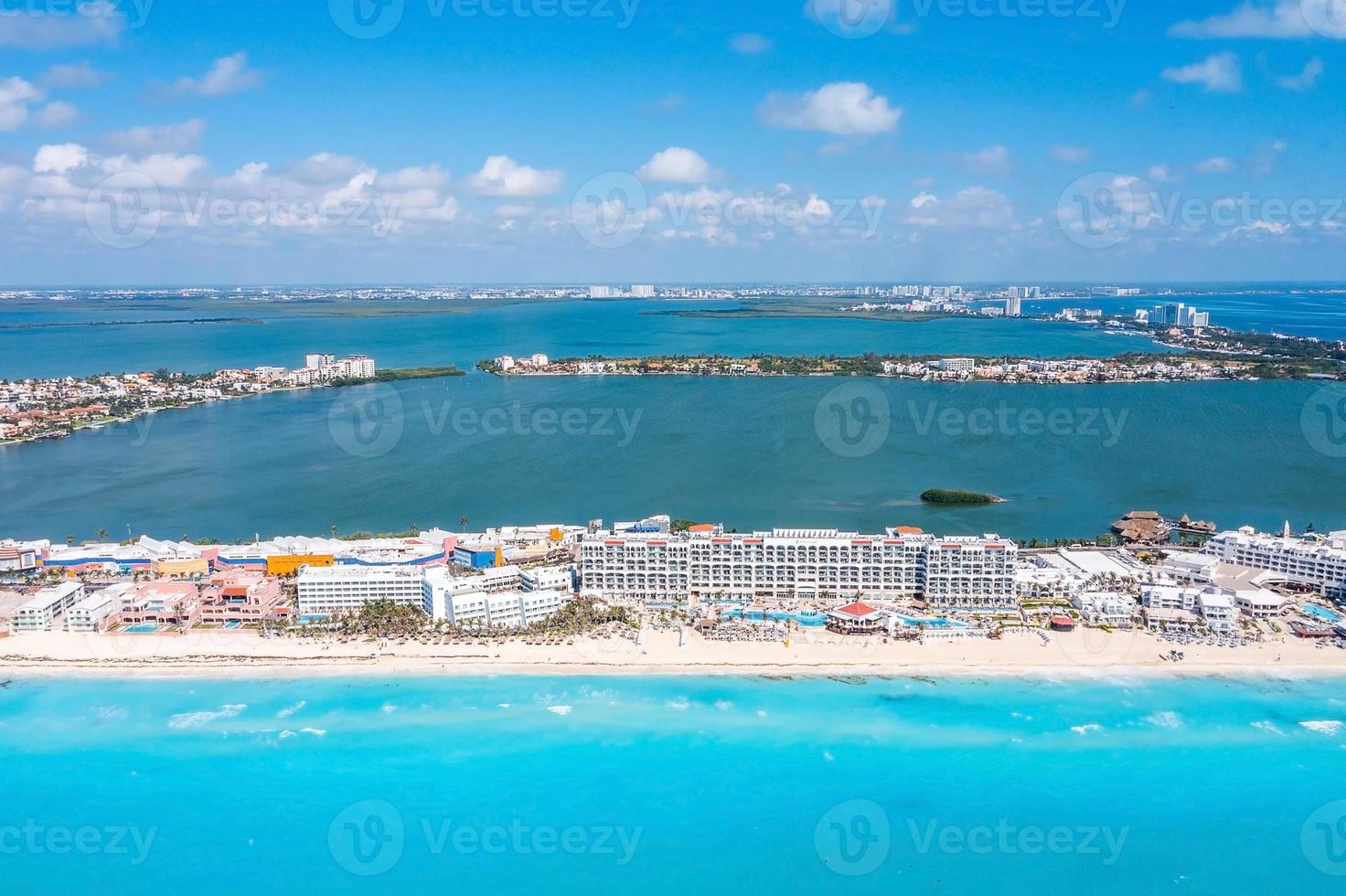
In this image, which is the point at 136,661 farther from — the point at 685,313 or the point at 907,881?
the point at 685,313

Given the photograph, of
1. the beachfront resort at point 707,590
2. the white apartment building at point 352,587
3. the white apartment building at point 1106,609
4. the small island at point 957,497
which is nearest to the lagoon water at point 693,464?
the small island at point 957,497

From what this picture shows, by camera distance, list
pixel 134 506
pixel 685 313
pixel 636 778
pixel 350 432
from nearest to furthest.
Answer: pixel 636 778
pixel 134 506
pixel 350 432
pixel 685 313

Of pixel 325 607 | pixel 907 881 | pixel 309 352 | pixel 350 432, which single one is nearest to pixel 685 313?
pixel 309 352

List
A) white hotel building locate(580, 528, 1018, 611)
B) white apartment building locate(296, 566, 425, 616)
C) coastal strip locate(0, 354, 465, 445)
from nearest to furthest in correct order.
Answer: white apartment building locate(296, 566, 425, 616)
white hotel building locate(580, 528, 1018, 611)
coastal strip locate(0, 354, 465, 445)

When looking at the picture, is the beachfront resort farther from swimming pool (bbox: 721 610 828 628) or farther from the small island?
the small island

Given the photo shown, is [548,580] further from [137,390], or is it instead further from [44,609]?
[137,390]

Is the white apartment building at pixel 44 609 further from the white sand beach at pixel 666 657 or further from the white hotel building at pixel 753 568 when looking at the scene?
the white hotel building at pixel 753 568

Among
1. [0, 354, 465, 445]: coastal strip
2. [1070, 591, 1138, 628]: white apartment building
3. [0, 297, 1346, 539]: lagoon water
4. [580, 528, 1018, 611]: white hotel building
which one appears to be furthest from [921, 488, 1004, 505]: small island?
[0, 354, 465, 445]: coastal strip
